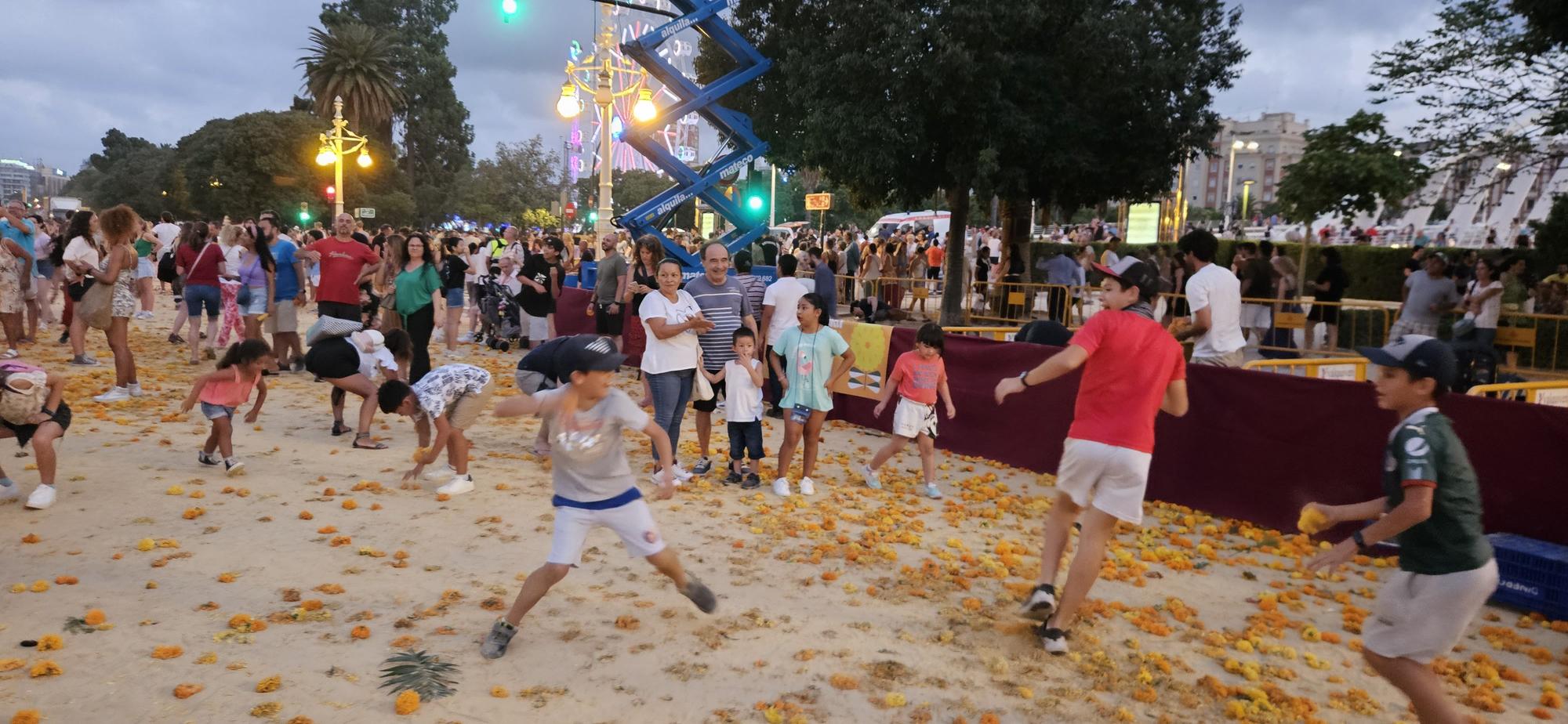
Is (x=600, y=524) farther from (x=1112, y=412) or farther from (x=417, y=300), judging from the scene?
(x=417, y=300)

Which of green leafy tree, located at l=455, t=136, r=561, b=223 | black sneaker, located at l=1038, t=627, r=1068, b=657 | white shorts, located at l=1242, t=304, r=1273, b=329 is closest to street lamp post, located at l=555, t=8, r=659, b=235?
white shorts, located at l=1242, t=304, r=1273, b=329

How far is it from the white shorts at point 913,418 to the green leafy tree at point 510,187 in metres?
61.6

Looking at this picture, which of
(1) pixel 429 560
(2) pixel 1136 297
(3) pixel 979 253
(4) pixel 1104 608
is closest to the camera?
(2) pixel 1136 297

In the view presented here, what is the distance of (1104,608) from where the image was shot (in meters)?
5.71

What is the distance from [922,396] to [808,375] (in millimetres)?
983

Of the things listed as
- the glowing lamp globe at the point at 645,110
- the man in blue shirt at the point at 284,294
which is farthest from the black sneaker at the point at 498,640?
the glowing lamp globe at the point at 645,110

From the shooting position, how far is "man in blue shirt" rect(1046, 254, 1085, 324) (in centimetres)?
2036

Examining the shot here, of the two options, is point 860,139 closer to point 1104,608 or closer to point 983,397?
point 983,397

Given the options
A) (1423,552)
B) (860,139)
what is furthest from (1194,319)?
(860,139)

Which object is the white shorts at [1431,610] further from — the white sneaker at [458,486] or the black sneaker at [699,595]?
the white sneaker at [458,486]

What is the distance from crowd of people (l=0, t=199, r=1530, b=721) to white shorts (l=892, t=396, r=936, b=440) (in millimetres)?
22

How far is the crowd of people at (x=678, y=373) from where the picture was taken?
3.75m

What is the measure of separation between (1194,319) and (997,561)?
293 cm

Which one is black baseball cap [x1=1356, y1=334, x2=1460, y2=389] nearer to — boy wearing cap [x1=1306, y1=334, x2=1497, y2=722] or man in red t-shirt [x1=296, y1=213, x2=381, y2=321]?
boy wearing cap [x1=1306, y1=334, x2=1497, y2=722]
